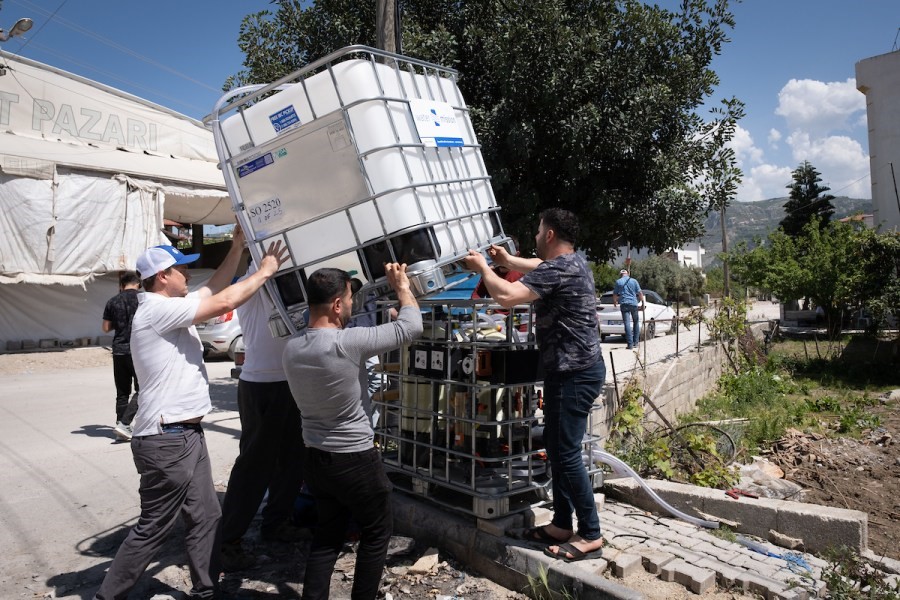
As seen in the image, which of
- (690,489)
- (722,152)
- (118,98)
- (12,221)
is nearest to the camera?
(690,489)

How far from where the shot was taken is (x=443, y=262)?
328 centimetres

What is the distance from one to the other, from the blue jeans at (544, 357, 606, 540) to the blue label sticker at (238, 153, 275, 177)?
195 centimetres

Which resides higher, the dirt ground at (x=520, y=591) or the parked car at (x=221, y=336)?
the parked car at (x=221, y=336)

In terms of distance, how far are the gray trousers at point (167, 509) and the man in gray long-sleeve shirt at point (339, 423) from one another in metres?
0.67

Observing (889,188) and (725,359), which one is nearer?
(725,359)

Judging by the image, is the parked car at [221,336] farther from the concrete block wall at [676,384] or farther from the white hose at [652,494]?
the white hose at [652,494]

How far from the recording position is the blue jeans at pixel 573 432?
3.57 meters

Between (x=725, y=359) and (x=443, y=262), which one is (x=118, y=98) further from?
(x=443, y=262)

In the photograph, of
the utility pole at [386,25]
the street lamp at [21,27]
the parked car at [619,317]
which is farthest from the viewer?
the parked car at [619,317]

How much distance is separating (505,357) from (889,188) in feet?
110

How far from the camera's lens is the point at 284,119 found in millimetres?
3324

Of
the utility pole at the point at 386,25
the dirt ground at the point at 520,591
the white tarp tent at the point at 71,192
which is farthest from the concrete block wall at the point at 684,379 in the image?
the white tarp tent at the point at 71,192

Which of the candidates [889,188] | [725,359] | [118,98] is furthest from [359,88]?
[889,188]

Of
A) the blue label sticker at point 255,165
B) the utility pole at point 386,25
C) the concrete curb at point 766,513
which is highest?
the utility pole at point 386,25
